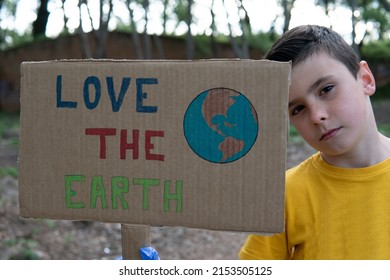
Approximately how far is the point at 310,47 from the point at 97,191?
2.02ft

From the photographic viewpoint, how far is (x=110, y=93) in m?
1.22

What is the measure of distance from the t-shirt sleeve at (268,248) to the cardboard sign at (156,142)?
9.4 inches

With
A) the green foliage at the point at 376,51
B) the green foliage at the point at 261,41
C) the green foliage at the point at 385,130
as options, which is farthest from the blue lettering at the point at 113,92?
the green foliage at the point at 376,51

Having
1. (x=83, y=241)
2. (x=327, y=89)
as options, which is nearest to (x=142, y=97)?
(x=327, y=89)

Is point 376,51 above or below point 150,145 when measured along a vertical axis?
above

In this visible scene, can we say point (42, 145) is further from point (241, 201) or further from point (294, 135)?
point (294, 135)

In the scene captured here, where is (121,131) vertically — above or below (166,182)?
above

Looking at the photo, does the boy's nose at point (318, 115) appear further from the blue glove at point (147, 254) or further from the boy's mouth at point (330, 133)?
the blue glove at point (147, 254)

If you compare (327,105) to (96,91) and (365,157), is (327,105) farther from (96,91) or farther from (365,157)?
(96,91)

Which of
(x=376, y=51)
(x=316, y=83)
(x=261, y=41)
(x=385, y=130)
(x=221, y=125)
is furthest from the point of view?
(x=376, y=51)

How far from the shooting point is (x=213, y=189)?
46.7 inches

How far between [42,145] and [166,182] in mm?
309

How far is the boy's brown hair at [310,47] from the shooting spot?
1329 millimetres
